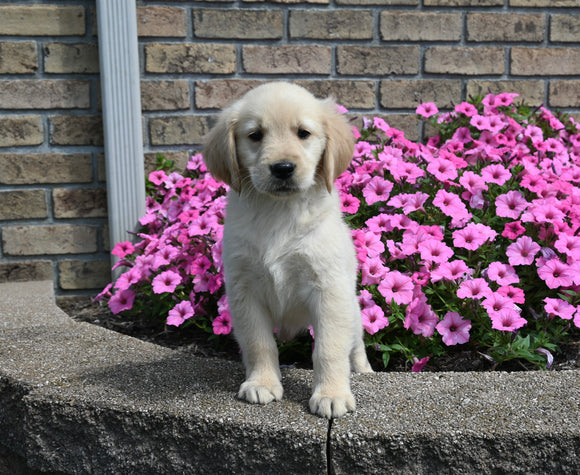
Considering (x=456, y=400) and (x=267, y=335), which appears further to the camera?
(x=267, y=335)

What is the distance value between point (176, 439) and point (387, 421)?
559 mm

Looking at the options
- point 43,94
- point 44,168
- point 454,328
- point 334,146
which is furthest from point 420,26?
point 44,168

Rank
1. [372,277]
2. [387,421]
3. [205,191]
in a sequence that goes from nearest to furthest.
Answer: [387,421] < [372,277] < [205,191]

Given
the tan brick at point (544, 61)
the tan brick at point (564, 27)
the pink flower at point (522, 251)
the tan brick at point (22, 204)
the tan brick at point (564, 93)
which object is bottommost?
the pink flower at point (522, 251)

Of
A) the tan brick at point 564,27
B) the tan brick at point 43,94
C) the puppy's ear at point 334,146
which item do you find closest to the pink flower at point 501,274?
the puppy's ear at point 334,146

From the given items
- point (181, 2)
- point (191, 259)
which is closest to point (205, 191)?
point (191, 259)

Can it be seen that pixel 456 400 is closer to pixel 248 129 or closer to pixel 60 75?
pixel 248 129

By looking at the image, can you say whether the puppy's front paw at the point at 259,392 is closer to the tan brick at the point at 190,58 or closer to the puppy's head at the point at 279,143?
the puppy's head at the point at 279,143

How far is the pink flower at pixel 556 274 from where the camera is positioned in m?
2.24

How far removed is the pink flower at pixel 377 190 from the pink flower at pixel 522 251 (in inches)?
22.8

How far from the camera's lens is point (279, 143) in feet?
5.98

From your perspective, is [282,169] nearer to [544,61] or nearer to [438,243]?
[438,243]

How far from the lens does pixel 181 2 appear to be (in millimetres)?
3197

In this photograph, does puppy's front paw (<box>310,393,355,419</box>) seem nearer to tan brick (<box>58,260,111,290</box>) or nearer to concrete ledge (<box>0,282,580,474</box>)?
concrete ledge (<box>0,282,580,474</box>)
